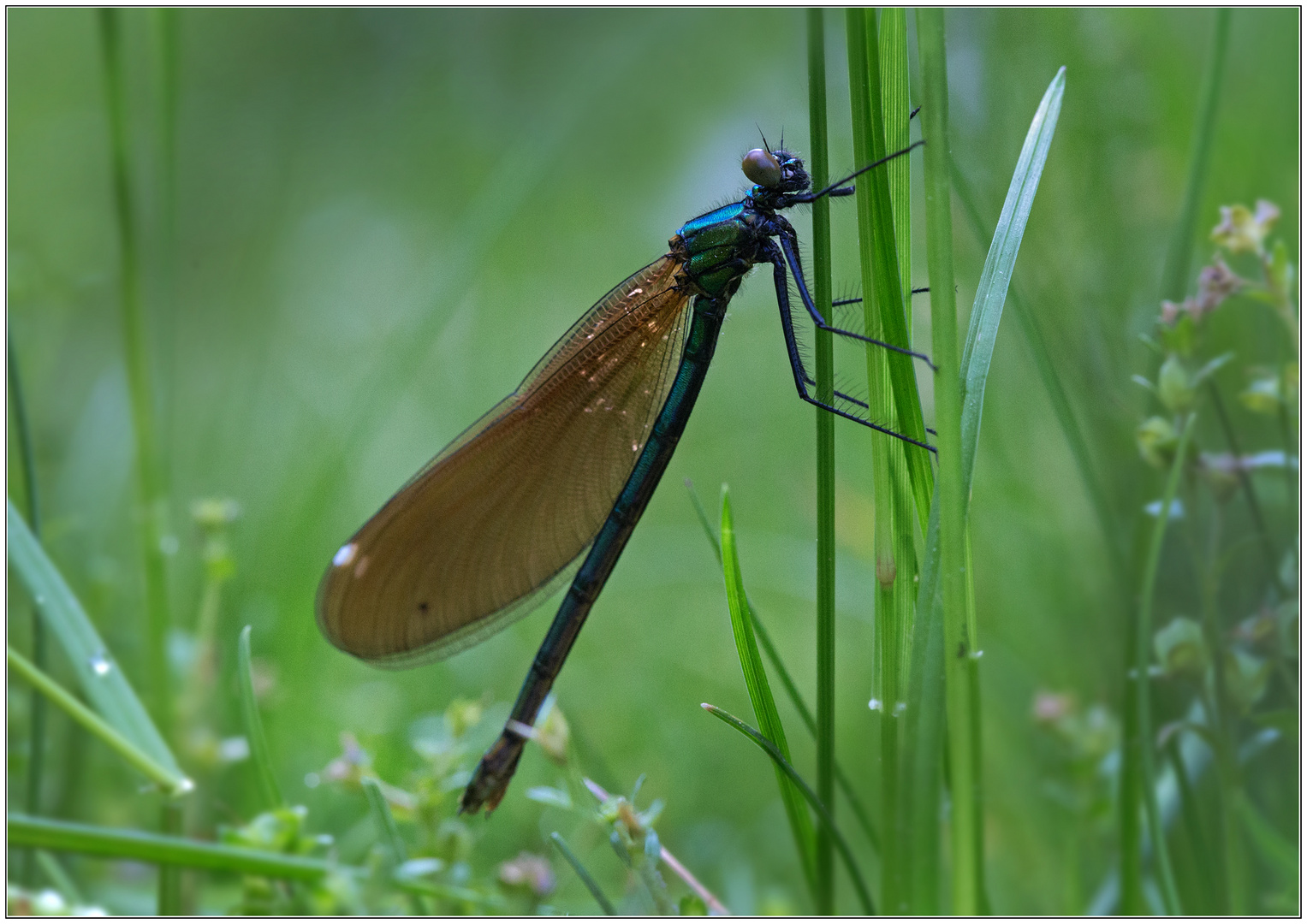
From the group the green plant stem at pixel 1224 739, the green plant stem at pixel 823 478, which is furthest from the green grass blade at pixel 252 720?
the green plant stem at pixel 1224 739

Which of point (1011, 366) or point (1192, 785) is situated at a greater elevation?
point (1011, 366)

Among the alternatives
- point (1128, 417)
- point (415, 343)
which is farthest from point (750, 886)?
point (415, 343)

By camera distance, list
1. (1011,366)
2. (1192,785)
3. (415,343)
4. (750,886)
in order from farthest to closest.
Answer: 1. (415,343)
2. (1011,366)
3. (750,886)
4. (1192,785)

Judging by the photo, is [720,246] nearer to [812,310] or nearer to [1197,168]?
[812,310]

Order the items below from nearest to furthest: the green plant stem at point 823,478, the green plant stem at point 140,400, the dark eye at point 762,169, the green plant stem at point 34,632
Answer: the green plant stem at point 823,478 < the green plant stem at point 34,632 < the dark eye at point 762,169 < the green plant stem at point 140,400

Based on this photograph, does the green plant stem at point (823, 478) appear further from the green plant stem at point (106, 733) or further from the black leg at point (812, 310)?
the green plant stem at point (106, 733)

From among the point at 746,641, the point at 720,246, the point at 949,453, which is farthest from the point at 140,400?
the point at 949,453

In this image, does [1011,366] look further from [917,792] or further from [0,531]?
[0,531]

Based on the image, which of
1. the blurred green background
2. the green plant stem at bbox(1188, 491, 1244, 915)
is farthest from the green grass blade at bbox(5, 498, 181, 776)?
the green plant stem at bbox(1188, 491, 1244, 915)
